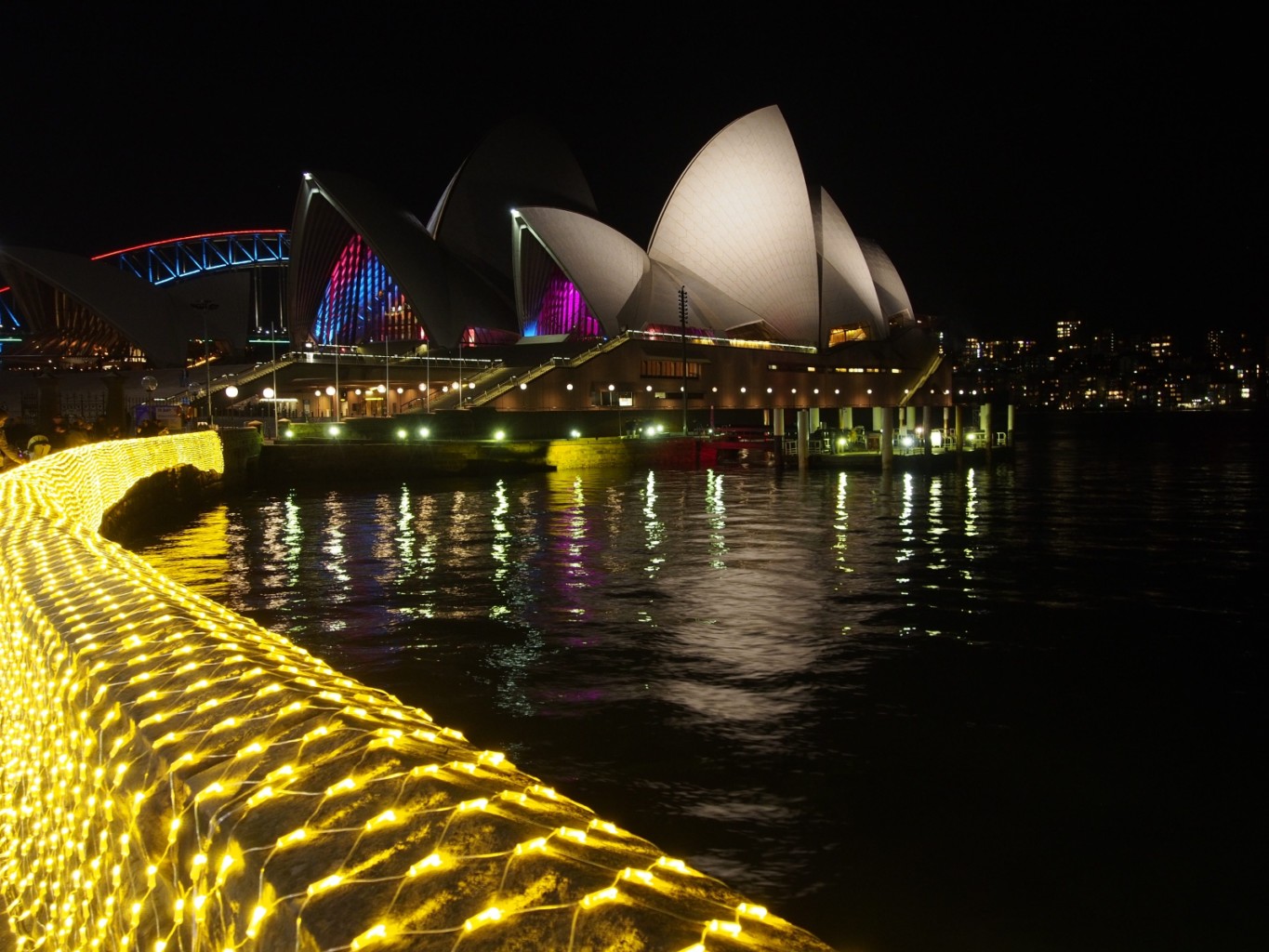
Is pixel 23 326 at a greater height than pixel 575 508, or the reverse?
pixel 23 326

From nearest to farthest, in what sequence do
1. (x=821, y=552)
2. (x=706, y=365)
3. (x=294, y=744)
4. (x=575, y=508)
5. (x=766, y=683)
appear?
1. (x=294, y=744)
2. (x=766, y=683)
3. (x=821, y=552)
4. (x=575, y=508)
5. (x=706, y=365)

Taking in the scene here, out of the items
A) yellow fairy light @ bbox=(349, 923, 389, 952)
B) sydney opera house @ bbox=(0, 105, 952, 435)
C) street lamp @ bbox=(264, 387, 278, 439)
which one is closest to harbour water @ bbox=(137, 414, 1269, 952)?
yellow fairy light @ bbox=(349, 923, 389, 952)

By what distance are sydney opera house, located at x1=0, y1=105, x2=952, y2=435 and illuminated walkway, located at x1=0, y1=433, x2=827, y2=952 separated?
47654 mm

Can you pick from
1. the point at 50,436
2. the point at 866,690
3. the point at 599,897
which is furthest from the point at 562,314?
the point at 599,897

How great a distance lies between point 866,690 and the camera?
27.0 ft

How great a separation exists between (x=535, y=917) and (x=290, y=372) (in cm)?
5365

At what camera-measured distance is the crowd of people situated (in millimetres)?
14438

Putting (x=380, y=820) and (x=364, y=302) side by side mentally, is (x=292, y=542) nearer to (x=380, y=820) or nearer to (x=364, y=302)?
(x=380, y=820)

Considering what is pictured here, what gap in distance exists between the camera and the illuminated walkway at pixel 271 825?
1.29 metres

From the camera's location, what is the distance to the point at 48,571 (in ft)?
12.4

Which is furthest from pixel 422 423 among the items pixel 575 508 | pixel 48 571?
pixel 48 571

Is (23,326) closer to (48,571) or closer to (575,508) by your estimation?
(575,508)

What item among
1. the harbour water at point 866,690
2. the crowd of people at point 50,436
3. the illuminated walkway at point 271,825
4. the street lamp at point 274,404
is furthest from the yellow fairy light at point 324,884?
the street lamp at point 274,404

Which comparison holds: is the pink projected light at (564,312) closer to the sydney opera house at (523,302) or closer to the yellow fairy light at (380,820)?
the sydney opera house at (523,302)
